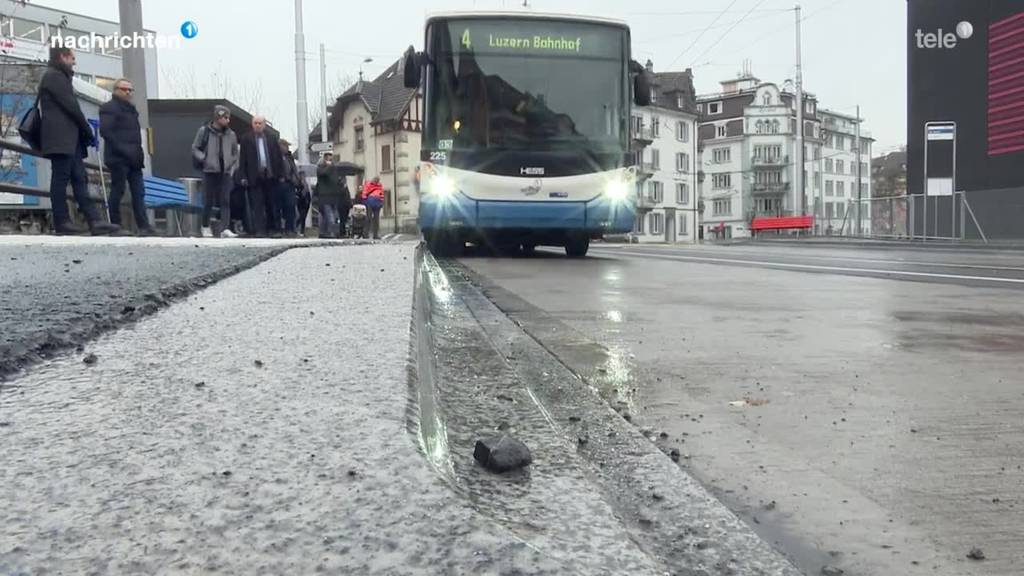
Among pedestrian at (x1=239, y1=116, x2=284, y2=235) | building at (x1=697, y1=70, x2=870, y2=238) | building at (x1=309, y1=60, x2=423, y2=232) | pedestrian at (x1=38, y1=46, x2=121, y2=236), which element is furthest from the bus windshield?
building at (x1=697, y1=70, x2=870, y2=238)

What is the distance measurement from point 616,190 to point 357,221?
11.4 meters

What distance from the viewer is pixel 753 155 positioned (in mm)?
94188

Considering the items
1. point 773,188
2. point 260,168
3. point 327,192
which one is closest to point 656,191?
point 773,188

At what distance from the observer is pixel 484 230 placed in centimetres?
1095

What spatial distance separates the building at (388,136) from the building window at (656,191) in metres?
26.1

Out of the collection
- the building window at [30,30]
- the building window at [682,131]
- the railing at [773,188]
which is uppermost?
the building window at [30,30]

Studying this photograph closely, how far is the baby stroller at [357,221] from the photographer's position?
67.8 ft

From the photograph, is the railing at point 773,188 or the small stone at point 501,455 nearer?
the small stone at point 501,455

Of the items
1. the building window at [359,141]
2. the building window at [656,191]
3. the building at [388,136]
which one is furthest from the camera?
the building window at [656,191]

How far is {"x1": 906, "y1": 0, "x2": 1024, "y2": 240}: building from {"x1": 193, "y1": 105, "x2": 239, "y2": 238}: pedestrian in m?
21.6

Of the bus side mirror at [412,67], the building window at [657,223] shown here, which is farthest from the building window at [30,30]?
the bus side mirror at [412,67]

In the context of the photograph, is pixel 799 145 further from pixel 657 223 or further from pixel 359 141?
pixel 657 223

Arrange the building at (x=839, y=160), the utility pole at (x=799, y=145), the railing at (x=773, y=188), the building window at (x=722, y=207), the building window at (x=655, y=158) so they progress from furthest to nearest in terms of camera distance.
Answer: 1. the building at (x=839, y=160)
2. the building window at (x=722, y=207)
3. the railing at (x=773, y=188)
4. the building window at (x=655, y=158)
5. the utility pole at (x=799, y=145)

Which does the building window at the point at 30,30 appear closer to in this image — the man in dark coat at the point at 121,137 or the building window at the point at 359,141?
the building window at the point at 359,141
